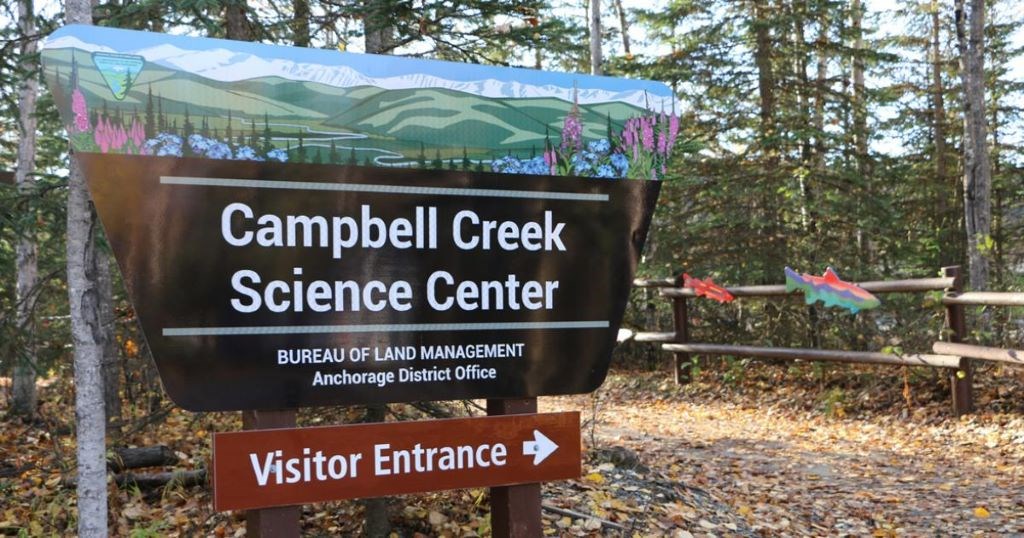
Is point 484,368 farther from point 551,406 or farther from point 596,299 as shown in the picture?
point 551,406

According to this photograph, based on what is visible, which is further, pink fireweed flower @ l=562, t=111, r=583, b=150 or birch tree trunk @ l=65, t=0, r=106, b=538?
pink fireweed flower @ l=562, t=111, r=583, b=150

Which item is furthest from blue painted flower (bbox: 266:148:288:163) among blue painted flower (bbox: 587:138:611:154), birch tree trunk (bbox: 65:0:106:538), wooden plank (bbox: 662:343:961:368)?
wooden plank (bbox: 662:343:961:368)

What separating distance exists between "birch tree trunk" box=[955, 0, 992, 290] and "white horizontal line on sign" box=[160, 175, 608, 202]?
8227 mm

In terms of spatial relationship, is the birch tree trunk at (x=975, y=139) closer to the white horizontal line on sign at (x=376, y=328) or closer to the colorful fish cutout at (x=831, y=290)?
the colorful fish cutout at (x=831, y=290)

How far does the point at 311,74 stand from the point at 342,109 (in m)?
0.18

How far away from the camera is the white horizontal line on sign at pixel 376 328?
A: 3.15 m

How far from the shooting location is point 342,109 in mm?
3369

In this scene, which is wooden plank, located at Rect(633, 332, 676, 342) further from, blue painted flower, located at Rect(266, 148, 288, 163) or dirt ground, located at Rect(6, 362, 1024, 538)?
blue painted flower, located at Rect(266, 148, 288, 163)

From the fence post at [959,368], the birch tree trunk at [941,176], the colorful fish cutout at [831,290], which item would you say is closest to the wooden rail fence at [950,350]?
the fence post at [959,368]

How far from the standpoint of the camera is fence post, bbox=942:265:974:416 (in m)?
8.89

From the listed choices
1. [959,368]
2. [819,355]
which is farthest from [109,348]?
[959,368]

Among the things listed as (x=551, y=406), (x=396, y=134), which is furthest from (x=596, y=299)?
(x=551, y=406)

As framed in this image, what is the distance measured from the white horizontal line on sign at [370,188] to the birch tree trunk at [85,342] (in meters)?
0.64

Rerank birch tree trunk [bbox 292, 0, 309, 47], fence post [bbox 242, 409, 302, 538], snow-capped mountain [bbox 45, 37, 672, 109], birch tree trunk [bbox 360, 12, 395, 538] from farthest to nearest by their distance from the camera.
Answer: birch tree trunk [bbox 292, 0, 309, 47] < birch tree trunk [bbox 360, 12, 395, 538] < fence post [bbox 242, 409, 302, 538] < snow-capped mountain [bbox 45, 37, 672, 109]
